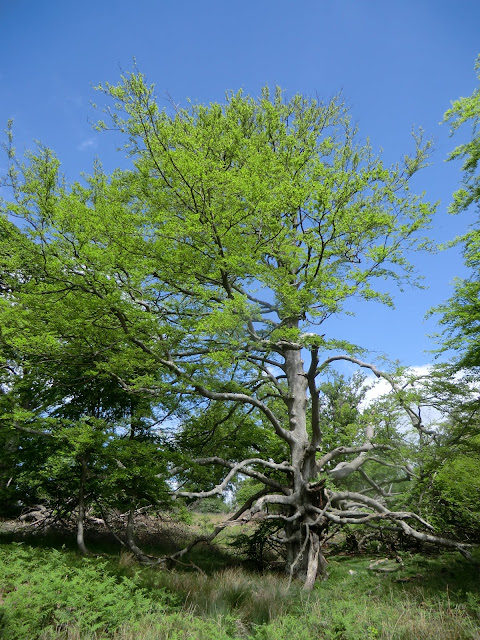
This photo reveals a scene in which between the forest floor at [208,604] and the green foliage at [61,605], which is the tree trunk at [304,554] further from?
the green foliage at [61,605]

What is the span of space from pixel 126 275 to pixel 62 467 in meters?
5.39

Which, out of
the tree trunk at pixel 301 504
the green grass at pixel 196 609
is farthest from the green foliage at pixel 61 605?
the tree trunk at pixel 301 504

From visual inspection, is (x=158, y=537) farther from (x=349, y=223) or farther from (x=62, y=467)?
(x=349, y=223)

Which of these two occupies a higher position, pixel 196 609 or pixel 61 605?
pixel 61 605

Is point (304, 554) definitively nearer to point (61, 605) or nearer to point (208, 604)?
point (208, 604)

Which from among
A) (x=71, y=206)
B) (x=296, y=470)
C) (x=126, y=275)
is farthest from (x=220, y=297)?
(x=296, y=470)

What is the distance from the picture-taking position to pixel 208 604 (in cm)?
643

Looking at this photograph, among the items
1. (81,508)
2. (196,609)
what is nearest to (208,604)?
(196,609)

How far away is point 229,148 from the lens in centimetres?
1049

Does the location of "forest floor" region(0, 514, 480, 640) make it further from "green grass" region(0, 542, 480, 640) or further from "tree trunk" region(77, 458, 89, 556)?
"tree trunk" region(77, 458, 89, 556)

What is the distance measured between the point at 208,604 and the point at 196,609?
0.89ft

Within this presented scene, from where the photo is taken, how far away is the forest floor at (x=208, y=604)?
4.82 metres

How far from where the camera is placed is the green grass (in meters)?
4.79

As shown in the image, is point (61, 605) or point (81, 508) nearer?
point (61, 605)
